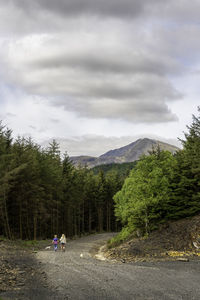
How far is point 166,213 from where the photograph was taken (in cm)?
3541

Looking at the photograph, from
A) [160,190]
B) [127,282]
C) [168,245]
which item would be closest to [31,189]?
[160,190]

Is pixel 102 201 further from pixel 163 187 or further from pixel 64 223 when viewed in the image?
pixel 163 187

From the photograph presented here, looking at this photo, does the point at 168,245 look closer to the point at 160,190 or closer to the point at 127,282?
the point at 160,190

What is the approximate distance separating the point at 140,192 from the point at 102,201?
53.4m

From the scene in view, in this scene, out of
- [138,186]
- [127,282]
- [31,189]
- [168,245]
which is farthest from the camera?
[31,189]

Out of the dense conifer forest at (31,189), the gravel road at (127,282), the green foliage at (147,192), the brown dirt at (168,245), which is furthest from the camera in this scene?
the dense conifer forest at (31,189)

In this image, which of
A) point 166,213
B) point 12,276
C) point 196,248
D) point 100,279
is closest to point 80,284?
point 100,279

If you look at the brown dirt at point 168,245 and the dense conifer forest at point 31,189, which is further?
the dense conifer forest at point 31,189

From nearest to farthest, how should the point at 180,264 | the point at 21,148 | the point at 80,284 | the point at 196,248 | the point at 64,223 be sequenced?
the point at 80,284 → the point at 180,264 → the point at 196,248 → the point at 21,148 → the point at 64,223

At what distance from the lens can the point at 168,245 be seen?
28453 mm

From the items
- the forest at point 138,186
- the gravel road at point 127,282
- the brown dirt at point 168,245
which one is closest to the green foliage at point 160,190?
the forest at point 138,186

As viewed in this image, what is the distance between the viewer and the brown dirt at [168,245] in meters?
25.8

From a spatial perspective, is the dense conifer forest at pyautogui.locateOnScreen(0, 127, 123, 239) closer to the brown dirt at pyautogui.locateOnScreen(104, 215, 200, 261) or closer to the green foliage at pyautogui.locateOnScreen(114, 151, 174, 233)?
the green foliage at pyautogui.locateOnScreen(114, 151, 174, 233)

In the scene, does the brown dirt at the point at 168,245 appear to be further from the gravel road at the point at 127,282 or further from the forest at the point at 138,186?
the gravel road at the point at 127,282
